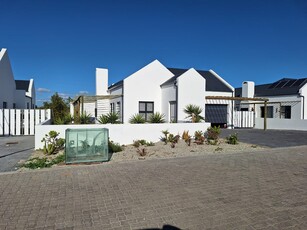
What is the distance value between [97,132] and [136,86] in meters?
10.2

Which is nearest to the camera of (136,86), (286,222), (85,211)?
(286,222)

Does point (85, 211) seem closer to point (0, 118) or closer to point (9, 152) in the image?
point (9, 152)

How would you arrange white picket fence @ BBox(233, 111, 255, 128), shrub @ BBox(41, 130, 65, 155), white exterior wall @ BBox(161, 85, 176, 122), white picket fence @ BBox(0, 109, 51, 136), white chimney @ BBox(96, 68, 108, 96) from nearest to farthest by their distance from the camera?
1. shrub @ BBox(41, 130, 65, 155)
2. white picket fence @ BBox(0, 109, 51, 136)
3. white exterior wall @ BBox(161, 85, 176, 122)
4. white chimney @ BBox(96, 68, 108, 96)
5. white picket fence @ BBox(233, 111, 255, 128)

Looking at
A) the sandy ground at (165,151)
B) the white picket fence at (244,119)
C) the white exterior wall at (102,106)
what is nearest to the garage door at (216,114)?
the white picket fence at (244,119)

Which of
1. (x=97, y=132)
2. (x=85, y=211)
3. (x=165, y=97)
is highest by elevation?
(x=165, y=97)

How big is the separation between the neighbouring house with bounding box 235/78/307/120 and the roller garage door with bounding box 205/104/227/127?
17.2ft

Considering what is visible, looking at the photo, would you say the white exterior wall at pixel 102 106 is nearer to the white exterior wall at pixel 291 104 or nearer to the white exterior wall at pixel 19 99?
the white exterior wall at pixel 19 99

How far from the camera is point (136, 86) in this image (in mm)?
Result: 17281

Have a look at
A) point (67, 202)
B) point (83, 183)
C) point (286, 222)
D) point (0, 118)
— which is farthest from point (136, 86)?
point (286, 222)

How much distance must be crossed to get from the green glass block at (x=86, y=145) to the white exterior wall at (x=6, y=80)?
13.5 metres

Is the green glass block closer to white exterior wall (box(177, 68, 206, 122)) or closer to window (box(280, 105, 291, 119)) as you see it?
white exterior wall (box(177, 68, 206, 122))

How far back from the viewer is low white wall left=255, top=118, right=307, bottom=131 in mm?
19797

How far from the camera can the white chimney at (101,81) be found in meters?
20.8

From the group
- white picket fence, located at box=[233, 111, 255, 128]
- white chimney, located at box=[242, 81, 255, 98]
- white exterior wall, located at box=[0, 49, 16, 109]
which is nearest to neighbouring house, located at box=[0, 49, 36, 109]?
white exterior wall, located at box=[0, 49, 16, 109]
